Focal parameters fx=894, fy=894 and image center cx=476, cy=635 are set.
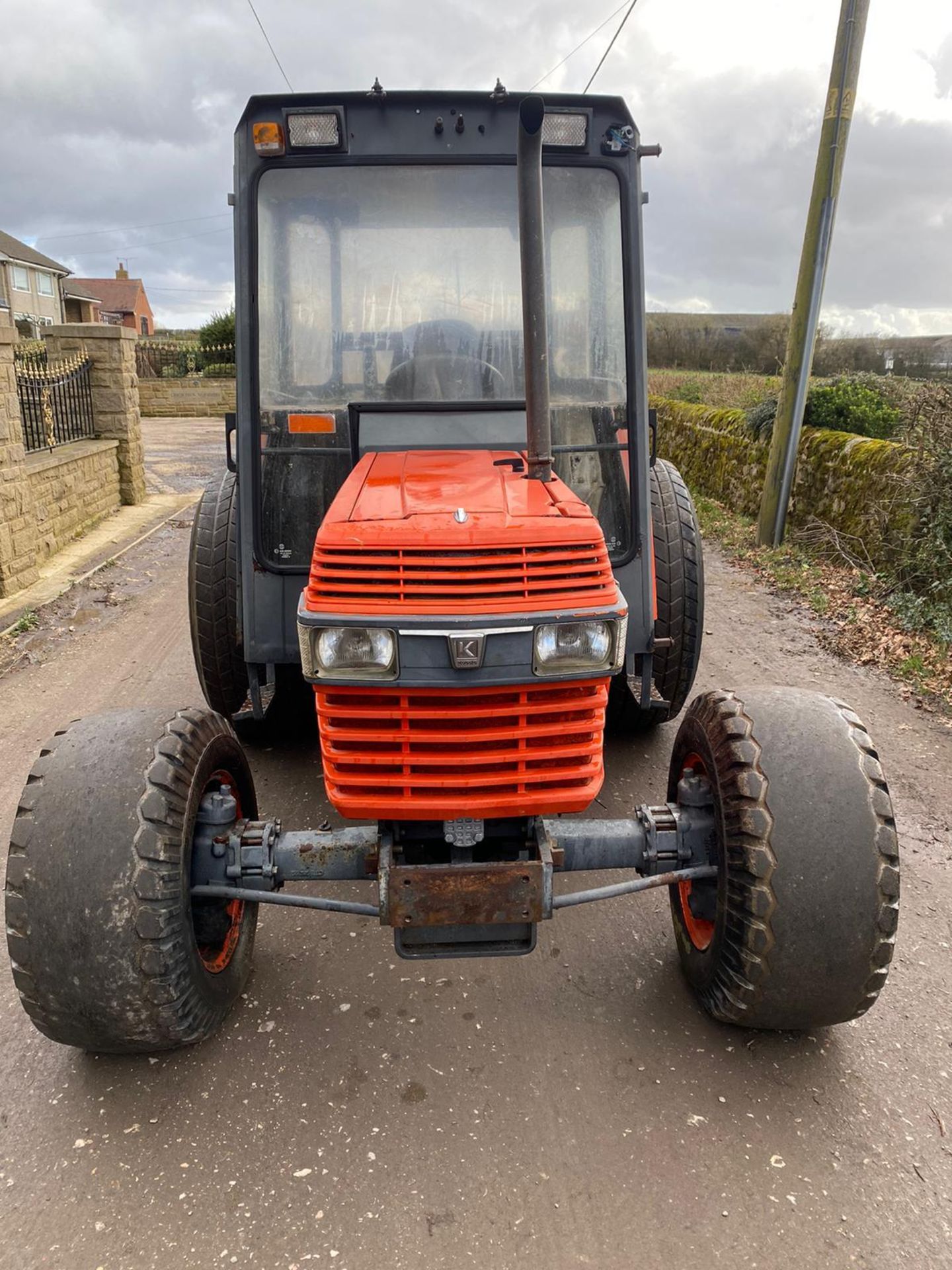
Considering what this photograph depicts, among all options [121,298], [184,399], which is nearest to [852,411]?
[184,399]

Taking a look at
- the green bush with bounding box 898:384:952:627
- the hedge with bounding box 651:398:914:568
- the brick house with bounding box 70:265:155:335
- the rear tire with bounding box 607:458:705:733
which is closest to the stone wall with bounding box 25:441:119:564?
the rear tire with bounding box 607:458:705:733

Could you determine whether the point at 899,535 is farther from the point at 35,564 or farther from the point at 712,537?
the point at 35,564

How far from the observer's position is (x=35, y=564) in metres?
8.09

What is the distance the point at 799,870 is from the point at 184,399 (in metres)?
27.2

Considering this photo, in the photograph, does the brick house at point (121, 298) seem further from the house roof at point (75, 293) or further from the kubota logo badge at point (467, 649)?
the kubota logo badge at point (467, 649)

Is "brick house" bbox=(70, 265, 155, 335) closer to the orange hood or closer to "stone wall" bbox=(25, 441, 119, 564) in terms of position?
"stone wall" bbox=(25, 441, 119, 564)

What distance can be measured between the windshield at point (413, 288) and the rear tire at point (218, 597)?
3.25 feet

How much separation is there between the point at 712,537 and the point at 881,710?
519cm

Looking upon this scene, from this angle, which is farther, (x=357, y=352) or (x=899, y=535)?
(x=899, y=535)

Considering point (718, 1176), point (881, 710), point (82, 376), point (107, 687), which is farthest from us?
point (82, 376)

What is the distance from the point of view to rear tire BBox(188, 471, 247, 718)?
427 cm

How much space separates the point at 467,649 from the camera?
2131 mm

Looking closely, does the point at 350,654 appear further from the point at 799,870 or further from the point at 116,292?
the point at 116,292

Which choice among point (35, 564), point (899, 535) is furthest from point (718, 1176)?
point (35, 564)
